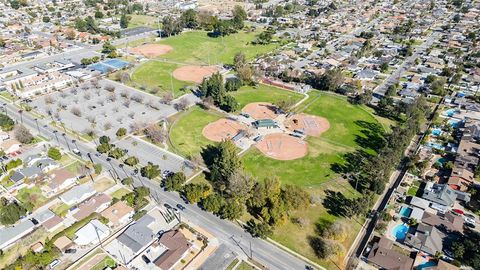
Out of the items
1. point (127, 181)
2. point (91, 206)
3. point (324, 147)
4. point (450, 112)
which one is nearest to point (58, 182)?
point (91, 206)

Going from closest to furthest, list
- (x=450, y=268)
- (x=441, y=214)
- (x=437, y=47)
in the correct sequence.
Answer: (x=450, y=268)
(x=441, y=214)
(x=437, y=47)

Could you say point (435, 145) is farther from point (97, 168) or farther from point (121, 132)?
point (97, 168)

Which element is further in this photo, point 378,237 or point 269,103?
point 269,103

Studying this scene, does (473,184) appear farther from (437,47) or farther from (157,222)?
(437,47)

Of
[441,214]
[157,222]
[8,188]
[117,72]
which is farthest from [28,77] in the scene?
[441,214]

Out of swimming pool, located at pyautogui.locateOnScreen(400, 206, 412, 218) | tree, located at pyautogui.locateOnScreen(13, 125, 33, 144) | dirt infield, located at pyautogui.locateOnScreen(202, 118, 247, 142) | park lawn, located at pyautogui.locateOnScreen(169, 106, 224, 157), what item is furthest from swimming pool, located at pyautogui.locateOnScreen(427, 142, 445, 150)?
tree, located at pyautogui.locateOnScreen(13, 125, 33, 144)

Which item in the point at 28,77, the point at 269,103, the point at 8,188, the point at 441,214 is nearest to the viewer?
the point at 441,214
